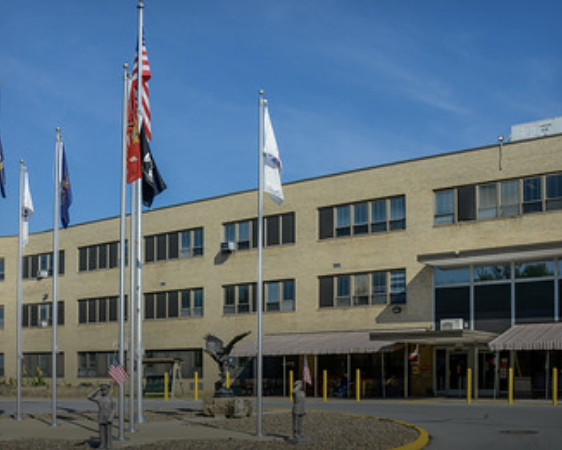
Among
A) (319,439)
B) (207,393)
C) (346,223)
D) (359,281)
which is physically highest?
(346,223)

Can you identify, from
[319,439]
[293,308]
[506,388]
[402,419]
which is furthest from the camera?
[293,308]

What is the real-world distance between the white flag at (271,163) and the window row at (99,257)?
36.6m

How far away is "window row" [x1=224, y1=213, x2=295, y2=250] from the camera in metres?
47.2

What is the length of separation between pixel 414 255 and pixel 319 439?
23.2 meters

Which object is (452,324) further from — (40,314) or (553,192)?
(40,314)

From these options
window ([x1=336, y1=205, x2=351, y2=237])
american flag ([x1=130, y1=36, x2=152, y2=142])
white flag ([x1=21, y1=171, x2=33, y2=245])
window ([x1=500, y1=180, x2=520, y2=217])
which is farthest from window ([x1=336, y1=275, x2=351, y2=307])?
american flag ([x1=130, y1=36, x2=152, y2=142])

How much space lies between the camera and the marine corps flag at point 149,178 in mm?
22266

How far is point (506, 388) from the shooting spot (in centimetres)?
3762

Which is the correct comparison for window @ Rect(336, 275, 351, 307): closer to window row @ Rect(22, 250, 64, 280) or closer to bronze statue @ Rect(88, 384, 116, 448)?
window row @ Rect(22, 250, 64, 280)

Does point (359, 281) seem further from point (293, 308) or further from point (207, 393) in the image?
point (207, 393)

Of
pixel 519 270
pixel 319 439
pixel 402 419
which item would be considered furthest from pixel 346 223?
pixel 319 439

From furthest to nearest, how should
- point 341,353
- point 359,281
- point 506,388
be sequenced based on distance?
point 359,281, point 341,353, point 506,388

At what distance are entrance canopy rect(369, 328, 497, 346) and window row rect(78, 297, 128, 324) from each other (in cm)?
2291

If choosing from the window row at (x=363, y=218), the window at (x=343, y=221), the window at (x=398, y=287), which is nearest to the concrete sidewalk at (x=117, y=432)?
the window at (x=398, y=287)
